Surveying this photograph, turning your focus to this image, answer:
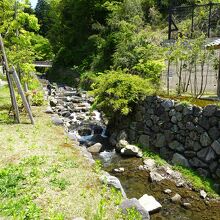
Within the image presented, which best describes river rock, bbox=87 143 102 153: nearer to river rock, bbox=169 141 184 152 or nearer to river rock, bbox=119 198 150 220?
river rock, bbox=169 141 184 152

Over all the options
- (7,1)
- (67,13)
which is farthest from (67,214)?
(67,13)

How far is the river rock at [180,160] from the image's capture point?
11.1m

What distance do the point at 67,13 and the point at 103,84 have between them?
27.9 meters

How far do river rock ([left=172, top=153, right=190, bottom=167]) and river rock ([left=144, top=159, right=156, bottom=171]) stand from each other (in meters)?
0.76

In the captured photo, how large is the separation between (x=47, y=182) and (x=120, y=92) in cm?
696

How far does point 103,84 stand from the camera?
14.2 m

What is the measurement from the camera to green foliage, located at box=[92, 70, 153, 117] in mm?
13491

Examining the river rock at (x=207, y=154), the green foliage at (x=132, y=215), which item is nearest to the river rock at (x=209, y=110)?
the river rock at (x=207, y=154)

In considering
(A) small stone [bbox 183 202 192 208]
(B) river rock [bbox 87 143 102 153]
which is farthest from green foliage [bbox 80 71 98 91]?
(A) small stone [bbox 183 202 192 208]

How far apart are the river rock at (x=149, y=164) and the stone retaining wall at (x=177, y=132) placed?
645 millimetres

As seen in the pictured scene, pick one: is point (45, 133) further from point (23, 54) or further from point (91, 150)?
→ point (23, 54)

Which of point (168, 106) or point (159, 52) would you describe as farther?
point (159, 52)

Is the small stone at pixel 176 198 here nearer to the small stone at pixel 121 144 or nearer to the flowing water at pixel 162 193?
the flowing water at pixel 162 193

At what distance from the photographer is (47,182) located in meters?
7.20
